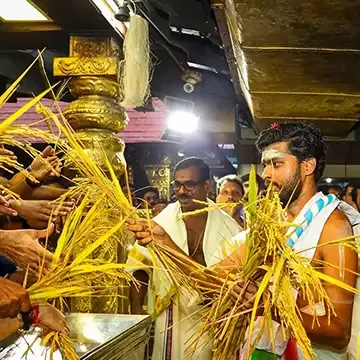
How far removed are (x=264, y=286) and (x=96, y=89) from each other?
2135mm

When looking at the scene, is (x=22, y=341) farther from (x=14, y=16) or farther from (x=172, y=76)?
(x=172, y=76)

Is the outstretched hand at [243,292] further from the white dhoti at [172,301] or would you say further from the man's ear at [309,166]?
the white dhoti at [172,301]

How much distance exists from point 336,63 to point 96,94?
144 cm

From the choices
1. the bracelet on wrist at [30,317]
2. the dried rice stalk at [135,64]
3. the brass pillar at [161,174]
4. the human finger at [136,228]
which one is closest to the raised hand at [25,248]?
the bracelet on wrist at [30,317]

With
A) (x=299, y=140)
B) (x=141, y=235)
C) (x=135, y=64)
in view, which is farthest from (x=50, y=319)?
(x=135, y=64)

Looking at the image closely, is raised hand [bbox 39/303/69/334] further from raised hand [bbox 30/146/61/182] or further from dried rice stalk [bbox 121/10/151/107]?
dried rice stalk [bbox 121/10/151/107]

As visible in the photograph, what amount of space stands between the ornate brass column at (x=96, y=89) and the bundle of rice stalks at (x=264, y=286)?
162 cm

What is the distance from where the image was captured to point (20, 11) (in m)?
3.42

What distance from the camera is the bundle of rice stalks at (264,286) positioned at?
182cm

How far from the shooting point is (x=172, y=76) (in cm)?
591

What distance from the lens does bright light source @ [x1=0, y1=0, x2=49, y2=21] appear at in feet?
10.7

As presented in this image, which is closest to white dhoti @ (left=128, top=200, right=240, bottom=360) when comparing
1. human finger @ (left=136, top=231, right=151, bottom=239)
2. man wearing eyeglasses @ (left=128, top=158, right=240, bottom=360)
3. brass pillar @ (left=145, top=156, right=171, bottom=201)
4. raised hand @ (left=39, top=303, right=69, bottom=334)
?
man wearing eyeglasses @ (left=128, top=158, right=240, bottom=360)

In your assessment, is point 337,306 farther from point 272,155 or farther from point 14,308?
point 14,308

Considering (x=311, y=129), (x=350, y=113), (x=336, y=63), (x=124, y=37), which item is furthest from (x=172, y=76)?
(x=311, y=129)
